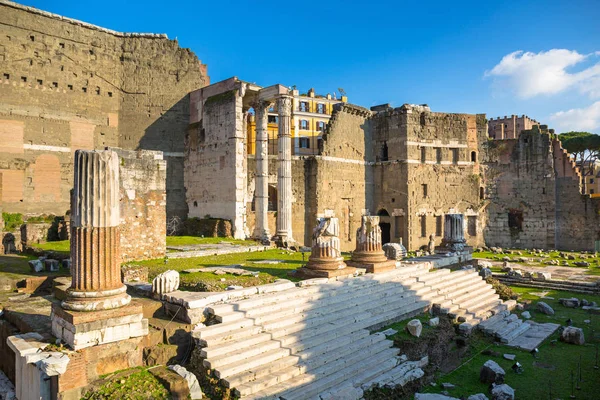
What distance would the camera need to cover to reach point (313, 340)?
25.7 ft

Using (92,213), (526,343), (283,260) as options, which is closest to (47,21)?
(283,260)

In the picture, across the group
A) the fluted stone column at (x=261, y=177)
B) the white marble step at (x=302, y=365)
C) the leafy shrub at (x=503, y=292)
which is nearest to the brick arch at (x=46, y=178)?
the fluted stone column at (x=261, y=177)

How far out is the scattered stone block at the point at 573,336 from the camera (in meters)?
10.4

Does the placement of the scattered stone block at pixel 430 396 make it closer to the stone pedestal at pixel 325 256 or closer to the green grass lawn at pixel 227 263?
the stone pedestal at pixel 325 256

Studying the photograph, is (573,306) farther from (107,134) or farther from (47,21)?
(47,21)

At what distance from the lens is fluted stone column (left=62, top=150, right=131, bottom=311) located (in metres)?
6.48

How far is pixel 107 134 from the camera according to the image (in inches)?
956

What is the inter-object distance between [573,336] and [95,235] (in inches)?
444

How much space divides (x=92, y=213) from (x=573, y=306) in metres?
15.2

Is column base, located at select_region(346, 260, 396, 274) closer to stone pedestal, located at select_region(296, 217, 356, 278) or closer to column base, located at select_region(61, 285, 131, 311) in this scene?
stone pedestal, located at select_region(296, 217, 356, 278)

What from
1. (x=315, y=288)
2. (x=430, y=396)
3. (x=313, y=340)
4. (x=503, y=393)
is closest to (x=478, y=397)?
(x=503, y=393)

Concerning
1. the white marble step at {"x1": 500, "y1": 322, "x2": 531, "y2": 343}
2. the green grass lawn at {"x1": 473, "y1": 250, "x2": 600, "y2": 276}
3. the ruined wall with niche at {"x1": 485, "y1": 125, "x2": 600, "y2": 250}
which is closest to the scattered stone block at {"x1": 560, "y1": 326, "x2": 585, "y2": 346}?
the white marble step at {"x1": 500, "y1": 322, "x2": 531, "y2": 343}

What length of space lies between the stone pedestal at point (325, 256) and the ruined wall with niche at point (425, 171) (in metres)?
18.3

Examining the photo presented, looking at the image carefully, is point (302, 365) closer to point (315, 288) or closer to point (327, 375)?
point (327, 375)
